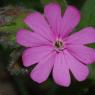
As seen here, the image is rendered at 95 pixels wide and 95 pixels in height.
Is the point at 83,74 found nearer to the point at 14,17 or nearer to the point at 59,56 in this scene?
the point at 59,56

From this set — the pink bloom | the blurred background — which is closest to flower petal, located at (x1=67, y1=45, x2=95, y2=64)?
the pink bloom

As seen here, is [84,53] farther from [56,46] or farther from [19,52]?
[19,52]

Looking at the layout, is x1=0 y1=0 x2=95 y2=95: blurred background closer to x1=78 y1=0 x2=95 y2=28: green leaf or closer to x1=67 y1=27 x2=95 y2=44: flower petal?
x1=78 y1=0 x2=95 y2=28: green leaf

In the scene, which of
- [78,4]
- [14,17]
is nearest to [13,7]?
[14,17]

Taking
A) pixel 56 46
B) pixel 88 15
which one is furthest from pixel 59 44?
pixel 88 15

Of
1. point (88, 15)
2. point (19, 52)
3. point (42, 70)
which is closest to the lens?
point (42, 70)
